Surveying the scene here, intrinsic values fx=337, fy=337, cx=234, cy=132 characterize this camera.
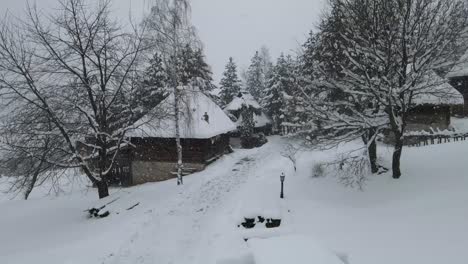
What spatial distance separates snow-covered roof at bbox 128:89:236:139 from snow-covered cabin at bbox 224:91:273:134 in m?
12.7

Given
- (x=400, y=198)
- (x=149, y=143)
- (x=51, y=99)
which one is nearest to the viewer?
(x=400, y=198)

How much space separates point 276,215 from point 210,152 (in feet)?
51.2

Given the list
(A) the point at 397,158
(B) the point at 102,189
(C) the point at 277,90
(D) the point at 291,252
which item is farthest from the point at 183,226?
(C) the point at 277,90

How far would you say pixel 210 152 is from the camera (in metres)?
Result: 25.8

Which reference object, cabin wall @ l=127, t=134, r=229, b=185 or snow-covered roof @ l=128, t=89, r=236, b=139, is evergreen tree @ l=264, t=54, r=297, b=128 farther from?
cabin wall @ l=127, t=134, r=229, b=185

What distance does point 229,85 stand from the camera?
160 ft

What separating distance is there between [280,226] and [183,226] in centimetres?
333

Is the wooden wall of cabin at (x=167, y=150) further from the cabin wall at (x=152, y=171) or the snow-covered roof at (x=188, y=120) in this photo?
the snow-covered roof at (x=188, y=120)

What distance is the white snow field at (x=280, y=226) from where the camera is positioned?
7.39 m

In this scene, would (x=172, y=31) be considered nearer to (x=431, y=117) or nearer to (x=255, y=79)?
(x=431, y=117)

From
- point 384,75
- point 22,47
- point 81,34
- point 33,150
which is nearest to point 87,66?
point 81,34

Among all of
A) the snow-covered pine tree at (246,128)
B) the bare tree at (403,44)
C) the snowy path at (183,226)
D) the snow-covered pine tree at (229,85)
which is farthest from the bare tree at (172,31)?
the snow-covered pine tree at (229,85)

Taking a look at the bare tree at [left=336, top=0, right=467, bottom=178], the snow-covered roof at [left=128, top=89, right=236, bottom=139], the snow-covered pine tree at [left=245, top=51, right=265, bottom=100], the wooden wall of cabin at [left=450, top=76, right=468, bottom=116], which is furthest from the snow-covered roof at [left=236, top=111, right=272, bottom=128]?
the bare tree at [left=336, top=0, right=467, bottom=178]

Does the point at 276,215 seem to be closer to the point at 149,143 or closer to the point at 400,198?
the point at 400,198
